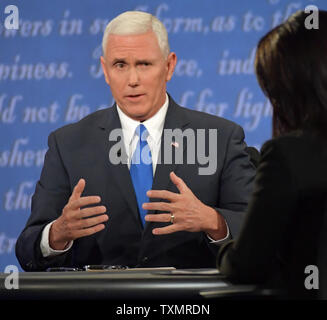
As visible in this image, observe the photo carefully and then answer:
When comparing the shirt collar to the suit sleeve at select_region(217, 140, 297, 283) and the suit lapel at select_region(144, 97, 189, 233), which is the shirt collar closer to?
the suit lapel at select_region(144, 97, 189, 233)

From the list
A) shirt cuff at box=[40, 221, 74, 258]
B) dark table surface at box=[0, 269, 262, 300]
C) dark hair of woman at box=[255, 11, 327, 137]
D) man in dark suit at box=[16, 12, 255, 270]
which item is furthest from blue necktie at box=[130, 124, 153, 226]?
dark hair of woman at box=[255, 11, 327, 137]

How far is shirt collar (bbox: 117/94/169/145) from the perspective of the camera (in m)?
2.64

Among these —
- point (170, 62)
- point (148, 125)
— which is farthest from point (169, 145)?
point (170, 62)

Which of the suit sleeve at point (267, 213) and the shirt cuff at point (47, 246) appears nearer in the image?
the suit sleeve at point (267, 213)

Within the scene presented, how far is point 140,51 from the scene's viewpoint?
2.64 metres

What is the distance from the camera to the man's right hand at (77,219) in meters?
2.04

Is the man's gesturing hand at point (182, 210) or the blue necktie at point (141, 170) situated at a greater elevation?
the blue necktie at point (141, 170)

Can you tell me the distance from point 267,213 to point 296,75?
354 millimetres

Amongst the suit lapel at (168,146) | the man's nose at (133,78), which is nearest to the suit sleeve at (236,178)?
the suit lapel at (168,146)

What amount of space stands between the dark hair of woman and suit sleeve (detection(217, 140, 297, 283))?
13 cm

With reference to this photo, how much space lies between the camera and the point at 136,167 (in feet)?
8.52

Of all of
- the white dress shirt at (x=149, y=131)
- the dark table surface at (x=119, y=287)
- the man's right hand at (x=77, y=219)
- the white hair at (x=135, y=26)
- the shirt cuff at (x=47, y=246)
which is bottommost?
the dark table surface at (x=119, y=287)

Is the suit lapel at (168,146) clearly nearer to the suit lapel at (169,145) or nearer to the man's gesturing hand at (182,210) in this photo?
the suit lapel at (169,145)

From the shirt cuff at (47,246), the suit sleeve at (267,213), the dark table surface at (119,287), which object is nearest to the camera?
the suit sleeve at (267,213)
